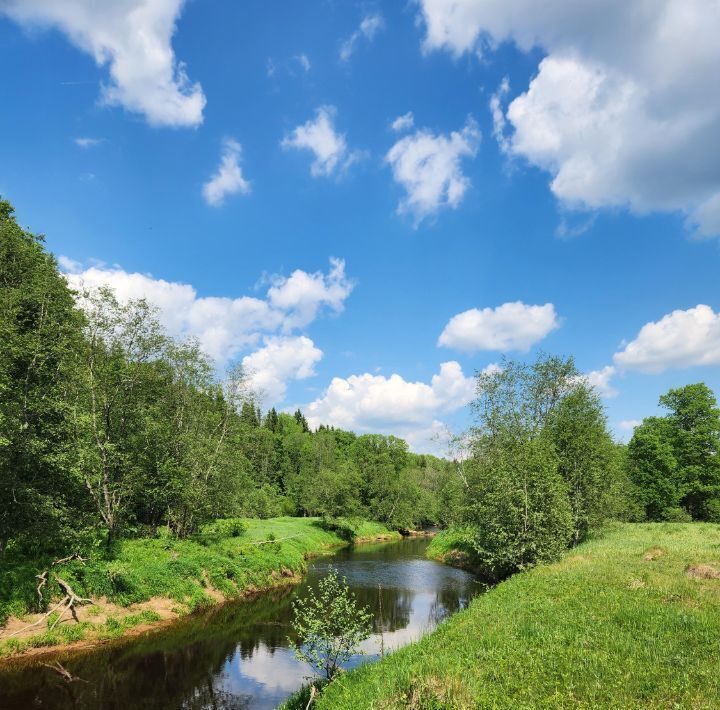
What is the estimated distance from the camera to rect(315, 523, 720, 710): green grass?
37.0 feet

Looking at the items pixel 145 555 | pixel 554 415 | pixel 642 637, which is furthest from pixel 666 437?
pixel 145 555

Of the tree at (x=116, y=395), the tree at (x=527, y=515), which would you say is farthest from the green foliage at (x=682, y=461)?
the tree at (x=116, y=395)

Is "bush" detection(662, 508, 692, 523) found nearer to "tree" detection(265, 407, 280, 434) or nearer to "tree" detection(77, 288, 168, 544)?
"tree" detection(77, 288, 168, 544)

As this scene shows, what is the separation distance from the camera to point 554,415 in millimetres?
54656

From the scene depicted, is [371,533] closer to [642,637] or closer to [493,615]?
[493,615]

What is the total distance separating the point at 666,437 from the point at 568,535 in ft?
153

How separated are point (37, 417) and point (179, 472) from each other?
16828 millimetres

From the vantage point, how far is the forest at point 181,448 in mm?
26781

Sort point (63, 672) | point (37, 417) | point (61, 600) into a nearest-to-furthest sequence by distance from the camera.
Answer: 1. point (63, 672)
2. point (61, 600)
3. point (37, 417)

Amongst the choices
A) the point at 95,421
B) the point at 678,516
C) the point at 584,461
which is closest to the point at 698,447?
the point at 678,516

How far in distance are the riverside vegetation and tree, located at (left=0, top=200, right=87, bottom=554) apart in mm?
97

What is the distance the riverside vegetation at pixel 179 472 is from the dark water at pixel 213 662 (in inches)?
126

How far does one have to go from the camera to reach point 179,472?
4172 cm

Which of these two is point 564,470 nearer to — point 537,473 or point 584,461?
point 584,461
